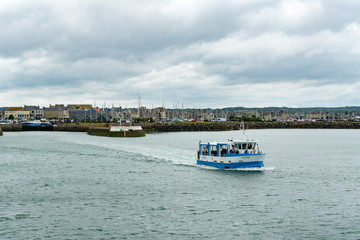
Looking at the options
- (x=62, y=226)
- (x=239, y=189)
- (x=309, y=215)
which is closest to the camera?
(x=62, y=226)

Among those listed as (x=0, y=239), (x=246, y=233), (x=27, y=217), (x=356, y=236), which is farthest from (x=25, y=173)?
(x=356, y=236)

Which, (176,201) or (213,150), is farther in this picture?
(213,150)

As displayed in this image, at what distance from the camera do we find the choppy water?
2492 cm

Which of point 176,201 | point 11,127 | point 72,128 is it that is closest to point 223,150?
point 176,201

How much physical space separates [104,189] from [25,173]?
1366 cm

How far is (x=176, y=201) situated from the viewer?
104ft

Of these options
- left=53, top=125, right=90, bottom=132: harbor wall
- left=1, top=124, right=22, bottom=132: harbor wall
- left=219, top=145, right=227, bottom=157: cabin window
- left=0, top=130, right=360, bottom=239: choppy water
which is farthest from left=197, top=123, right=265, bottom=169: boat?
left=1, top=124, right=22, bottom=132: harbor wall

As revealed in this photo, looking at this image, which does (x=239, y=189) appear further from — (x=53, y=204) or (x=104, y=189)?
(x=53, y=204)

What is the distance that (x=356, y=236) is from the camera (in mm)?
24031

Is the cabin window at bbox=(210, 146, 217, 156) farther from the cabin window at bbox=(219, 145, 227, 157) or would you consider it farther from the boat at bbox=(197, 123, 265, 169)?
the cabin window at bbox=(219, 145, 227, 157)

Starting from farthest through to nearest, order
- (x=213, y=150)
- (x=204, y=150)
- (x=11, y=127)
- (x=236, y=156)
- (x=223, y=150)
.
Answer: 1. (x=11, y=127)
2. (x=204, y=150)
3. (x=213, y=150)
4. (x=223, y=150)
5. (x=236, y=156)

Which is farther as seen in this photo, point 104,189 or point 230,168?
point 230,168

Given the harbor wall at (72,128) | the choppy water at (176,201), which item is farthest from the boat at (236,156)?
the harbor wall at (72,128)

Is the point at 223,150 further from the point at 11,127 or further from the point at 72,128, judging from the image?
the point at 11,127
